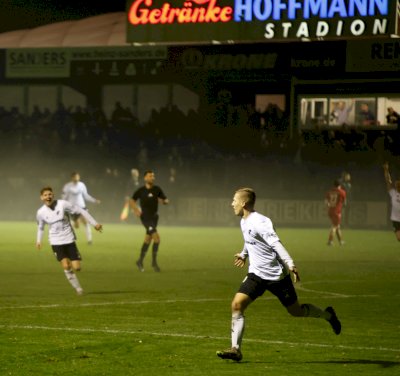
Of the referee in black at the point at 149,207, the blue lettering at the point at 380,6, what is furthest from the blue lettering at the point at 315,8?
the referee in black at the point at 149,207

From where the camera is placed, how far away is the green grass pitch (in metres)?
10.8

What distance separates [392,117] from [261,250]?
37350 mm

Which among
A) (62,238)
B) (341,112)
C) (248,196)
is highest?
(341,112)

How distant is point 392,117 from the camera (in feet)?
155

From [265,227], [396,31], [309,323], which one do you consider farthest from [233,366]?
[396,31]

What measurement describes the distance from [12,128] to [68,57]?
458 centimetres

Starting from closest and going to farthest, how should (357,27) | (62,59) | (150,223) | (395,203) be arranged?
(150,223)
(395,203)
(357,27)
(62,59)

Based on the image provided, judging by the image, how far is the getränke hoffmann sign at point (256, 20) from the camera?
4275 centimetres

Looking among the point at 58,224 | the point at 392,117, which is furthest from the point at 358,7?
the point at 58,224

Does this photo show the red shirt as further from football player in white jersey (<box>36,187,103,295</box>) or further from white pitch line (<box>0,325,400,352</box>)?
white pitch line (<box>0,325,400,352</box>)

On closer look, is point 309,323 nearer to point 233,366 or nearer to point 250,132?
point 233,366

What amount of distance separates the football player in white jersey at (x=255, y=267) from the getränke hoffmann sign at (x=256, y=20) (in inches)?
1289

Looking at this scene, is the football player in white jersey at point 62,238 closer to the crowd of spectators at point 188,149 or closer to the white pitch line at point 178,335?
the white pitch line at point 178,335

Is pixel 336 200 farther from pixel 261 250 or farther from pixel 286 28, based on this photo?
pixel 261 250
